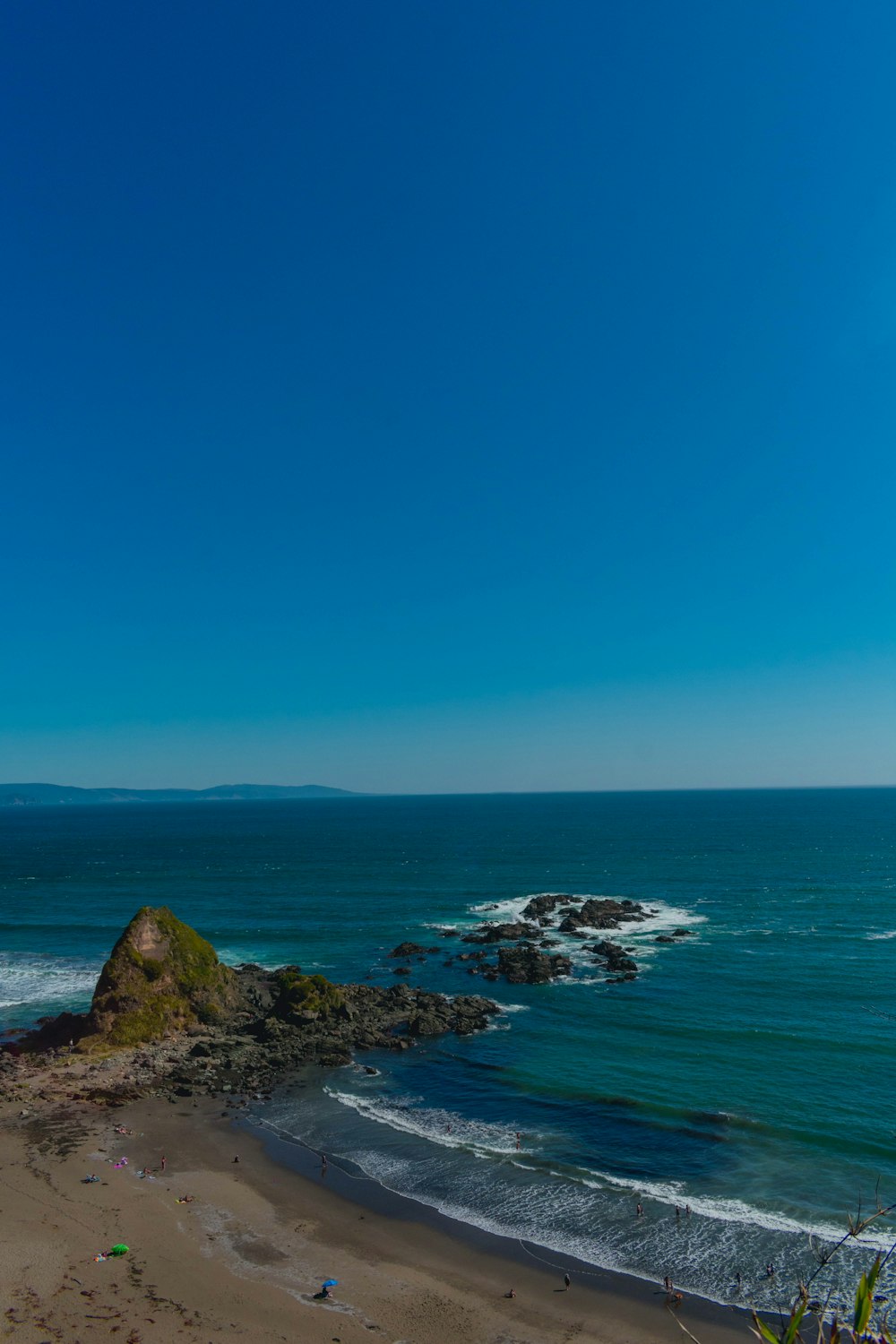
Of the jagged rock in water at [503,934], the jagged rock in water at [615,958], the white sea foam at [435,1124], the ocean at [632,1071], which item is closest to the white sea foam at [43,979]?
A: the ocean at [632,1071]

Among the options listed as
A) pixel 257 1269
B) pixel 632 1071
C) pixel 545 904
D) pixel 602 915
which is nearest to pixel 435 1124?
pixel 632 1071

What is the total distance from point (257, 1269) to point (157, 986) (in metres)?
28.4

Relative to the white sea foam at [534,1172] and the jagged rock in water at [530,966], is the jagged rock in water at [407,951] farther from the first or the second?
the white sea foam at [534,1172]

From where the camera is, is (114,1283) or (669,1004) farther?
(669,1004)

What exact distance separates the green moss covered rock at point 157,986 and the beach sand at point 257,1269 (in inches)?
527

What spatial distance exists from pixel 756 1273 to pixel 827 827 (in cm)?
18406

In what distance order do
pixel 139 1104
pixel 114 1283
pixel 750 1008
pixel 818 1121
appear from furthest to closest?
pixel 750 1008
pixel 139 1104
pixel 818 1121
pixel 114 1283

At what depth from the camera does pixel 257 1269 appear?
28000 mm

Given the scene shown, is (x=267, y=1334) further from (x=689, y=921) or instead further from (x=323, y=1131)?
(x=689, y=921)

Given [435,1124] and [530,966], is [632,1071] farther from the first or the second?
[530,966]

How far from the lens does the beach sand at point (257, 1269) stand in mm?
24750

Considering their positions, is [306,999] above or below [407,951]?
above

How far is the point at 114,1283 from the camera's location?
87.5 ft

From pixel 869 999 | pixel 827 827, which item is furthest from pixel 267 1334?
pixel 827 827
